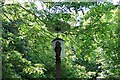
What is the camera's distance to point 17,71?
15.6 feet

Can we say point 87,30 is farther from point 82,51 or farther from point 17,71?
point 17,71

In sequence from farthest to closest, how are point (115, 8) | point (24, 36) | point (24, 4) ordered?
point (24, 36)
point (24, 4)
point (115, 8)

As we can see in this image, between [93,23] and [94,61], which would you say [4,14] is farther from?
[94,61]

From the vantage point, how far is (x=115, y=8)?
11.8 ft

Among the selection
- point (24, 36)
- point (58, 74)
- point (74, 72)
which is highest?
point (24, 36)

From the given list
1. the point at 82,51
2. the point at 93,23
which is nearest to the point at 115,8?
the point at 93,23

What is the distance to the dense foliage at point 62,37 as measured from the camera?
3.66 meters

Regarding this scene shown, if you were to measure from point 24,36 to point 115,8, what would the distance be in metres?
1.54

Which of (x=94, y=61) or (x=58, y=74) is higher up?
Answer: (x=94, y=61)

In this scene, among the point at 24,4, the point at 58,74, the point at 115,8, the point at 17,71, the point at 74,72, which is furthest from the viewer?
the point at 74,72

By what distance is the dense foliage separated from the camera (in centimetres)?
366

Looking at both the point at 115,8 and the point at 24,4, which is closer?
the point at 115,8

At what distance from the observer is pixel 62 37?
13.0 feet

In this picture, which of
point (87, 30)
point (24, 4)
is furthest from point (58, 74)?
point (24, 4)
